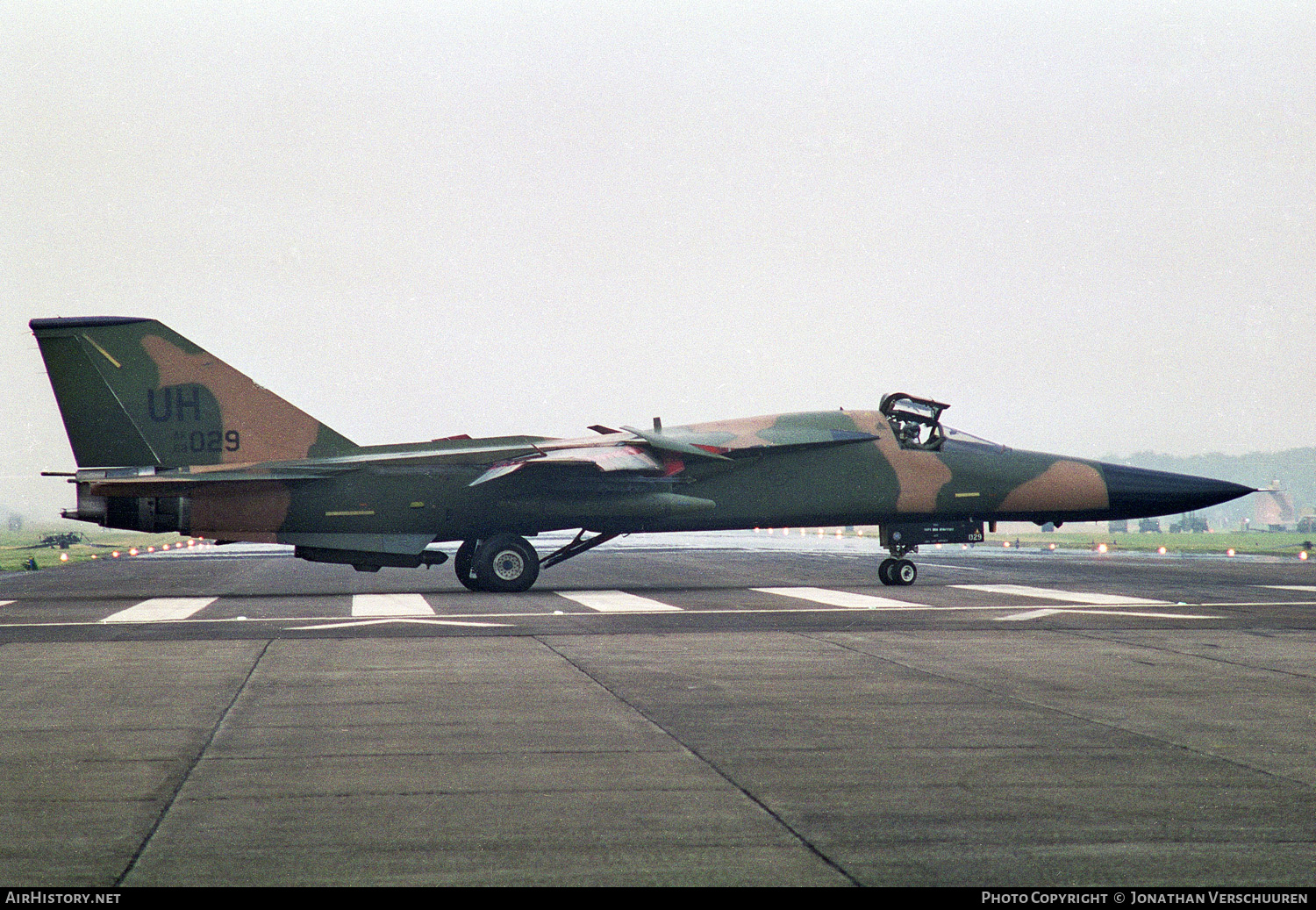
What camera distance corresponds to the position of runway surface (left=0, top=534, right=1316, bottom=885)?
4.81 metres

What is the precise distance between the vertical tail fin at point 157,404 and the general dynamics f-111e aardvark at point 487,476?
1.1 inches

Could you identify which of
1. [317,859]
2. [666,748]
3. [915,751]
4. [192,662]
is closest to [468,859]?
[317,859]

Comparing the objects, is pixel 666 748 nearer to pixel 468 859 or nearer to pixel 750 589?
pixel 468 859

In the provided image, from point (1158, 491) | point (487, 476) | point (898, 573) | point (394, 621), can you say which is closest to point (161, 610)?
point (394, 621)

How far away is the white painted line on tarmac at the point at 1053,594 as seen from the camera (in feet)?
58.6

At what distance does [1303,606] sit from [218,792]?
15.5 m

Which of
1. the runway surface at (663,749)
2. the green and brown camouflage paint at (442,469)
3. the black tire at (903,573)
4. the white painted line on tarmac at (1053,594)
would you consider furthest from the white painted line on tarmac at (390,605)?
the white painted line on tarmac at (1053,594)

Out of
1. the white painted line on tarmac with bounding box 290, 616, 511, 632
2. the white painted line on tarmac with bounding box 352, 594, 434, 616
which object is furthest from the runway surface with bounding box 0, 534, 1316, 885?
the white painted line on tarmac with bounding box 352, 594, 434, 616

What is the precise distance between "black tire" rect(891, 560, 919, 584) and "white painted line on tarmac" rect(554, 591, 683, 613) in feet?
16.2

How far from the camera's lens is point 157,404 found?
20.7 metres

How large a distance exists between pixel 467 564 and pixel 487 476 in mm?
2164

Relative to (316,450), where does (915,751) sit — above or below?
below

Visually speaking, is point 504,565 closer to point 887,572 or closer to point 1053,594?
point 887,572

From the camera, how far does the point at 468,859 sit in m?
4.76
